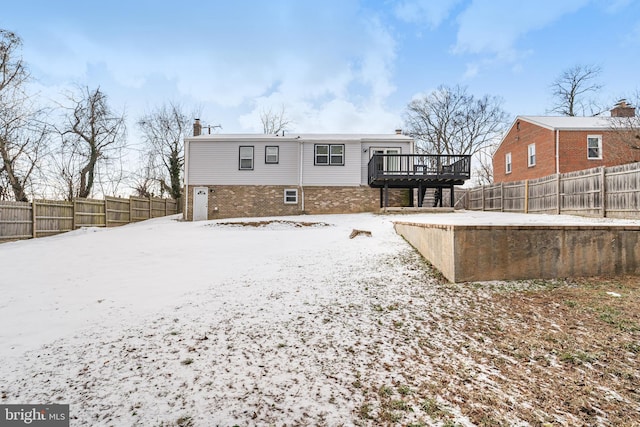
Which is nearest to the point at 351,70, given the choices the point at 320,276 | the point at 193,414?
the point at 320,276

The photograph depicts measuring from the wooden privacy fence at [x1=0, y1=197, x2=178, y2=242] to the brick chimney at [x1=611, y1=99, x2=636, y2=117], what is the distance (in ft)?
98.7

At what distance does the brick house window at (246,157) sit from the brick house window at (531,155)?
17755 millimetres

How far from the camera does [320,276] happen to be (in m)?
5.11

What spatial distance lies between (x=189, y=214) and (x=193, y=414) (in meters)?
17.1

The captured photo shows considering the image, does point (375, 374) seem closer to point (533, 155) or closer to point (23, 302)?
point (23, 302)

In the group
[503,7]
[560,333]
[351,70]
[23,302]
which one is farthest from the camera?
[351,70]

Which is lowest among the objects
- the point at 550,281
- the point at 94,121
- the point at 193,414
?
the point at 193,414

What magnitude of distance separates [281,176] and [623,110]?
21361mm

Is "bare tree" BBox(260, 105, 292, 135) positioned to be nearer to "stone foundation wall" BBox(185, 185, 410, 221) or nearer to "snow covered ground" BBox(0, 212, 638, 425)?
"stone foundation wall" BBox(185, 185, 410, 221)

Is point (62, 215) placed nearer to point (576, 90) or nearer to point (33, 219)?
Result: point (33, 219)

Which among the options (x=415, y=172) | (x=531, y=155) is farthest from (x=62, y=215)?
(x=531, y=155)

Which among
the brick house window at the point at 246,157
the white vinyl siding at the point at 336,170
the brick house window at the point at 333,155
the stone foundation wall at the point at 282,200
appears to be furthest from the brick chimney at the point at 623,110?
the brick house window at the point at 246,157

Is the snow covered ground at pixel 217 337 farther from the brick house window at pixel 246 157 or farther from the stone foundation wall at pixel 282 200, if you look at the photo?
the brick house window at pixel 246 157

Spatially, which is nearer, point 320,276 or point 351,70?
point 320,276
